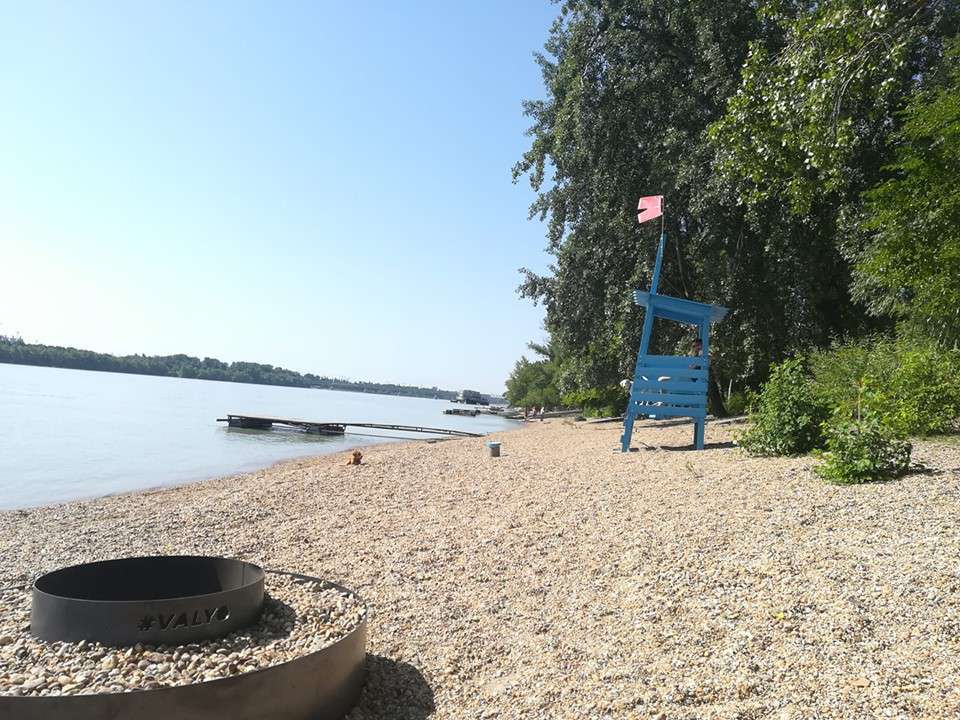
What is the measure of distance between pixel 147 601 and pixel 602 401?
32.8 meters

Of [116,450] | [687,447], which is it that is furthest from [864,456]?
[116,450]

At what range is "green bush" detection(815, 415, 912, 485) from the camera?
629cm

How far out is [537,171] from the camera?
18828 millimetres

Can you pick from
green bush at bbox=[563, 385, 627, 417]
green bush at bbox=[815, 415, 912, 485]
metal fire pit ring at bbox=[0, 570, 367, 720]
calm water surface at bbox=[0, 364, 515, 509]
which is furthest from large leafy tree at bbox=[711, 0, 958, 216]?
green bush at bbox=[563, 385, 627, 417]

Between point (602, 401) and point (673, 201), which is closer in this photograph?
point (673, 201)

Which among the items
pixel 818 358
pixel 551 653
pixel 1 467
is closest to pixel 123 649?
pixel 551 653

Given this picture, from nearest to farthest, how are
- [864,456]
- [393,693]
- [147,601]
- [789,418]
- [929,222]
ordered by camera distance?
[147,601], [393,693], [864,456], [789,418], [929,222]

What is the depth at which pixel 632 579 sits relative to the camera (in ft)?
15.9

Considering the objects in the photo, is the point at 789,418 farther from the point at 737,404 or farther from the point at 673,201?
the point at 737,404

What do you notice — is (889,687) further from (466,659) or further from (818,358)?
(818,358)

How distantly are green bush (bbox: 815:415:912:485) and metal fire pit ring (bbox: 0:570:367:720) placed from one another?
4.89 metres

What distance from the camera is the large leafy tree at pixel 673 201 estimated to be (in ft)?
48.2

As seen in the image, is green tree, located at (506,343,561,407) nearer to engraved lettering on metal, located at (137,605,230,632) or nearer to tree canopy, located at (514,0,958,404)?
tree canopy, located at (514,0,958,404)

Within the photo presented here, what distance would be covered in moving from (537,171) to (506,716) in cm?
1699
